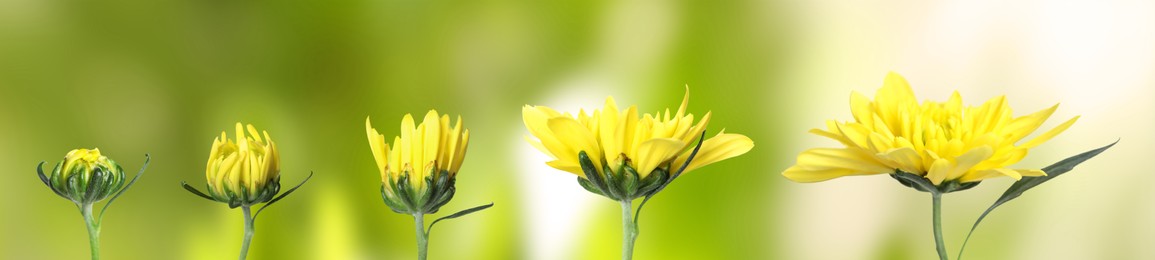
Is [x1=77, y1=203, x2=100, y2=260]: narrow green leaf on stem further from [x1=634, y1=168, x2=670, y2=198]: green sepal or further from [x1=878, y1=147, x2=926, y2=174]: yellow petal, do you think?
[x1=878, y1=147, x2=926, y2=174]: yellow petal

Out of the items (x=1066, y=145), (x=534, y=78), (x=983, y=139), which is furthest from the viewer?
(x=534, y=78)

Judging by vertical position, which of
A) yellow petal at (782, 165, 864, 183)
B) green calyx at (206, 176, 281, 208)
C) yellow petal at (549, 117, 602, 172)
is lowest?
yellow petal at (782, 165, 864, 183)

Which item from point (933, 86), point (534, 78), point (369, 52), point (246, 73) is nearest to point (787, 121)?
point (933, 86)

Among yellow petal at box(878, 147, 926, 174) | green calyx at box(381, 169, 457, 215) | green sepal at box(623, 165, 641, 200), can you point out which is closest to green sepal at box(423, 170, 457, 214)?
green calyx at box(381, 169, 457, 215)

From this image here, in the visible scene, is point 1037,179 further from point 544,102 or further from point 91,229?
point 91,229

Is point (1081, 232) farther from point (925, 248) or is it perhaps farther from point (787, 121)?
point (787, 121)
